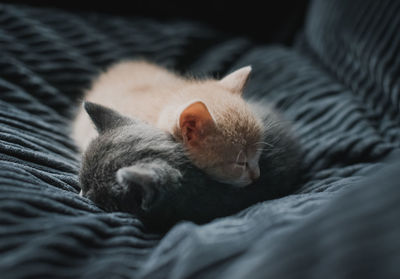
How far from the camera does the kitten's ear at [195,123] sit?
895mm

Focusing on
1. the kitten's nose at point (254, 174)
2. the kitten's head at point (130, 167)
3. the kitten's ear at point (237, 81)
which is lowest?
the kitten's nose at point (254, 174)

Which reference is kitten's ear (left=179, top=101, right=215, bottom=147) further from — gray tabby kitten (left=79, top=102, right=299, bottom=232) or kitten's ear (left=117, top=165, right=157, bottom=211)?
kitten's ear (left=117, top=165, right=157, bottom=211)

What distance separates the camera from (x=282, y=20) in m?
2.18

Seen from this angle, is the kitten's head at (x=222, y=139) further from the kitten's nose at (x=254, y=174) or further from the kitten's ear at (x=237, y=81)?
the kitten's ear at (x=237, y=81)

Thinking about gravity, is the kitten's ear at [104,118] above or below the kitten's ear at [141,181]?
above

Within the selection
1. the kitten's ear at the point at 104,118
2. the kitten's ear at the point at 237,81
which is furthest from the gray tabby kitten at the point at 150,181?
the kitten's ear at the point at 237,81

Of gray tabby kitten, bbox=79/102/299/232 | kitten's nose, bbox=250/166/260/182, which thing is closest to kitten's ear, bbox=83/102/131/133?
gray tabby kitten, bbox=79/102/299/232

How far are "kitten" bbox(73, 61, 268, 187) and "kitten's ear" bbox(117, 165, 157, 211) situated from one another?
0.53 ft

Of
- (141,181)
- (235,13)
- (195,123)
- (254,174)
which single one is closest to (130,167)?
(141,181)

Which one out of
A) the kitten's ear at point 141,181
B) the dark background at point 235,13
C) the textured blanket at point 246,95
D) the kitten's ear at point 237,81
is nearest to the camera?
the textured blanket at point 246,95

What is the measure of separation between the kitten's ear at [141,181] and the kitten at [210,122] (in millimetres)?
162

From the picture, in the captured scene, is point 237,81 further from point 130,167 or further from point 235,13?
point 235,13

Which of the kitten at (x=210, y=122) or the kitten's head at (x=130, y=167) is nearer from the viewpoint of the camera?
the kitten's head at (x=130, y=167)

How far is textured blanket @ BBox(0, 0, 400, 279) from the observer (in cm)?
54
